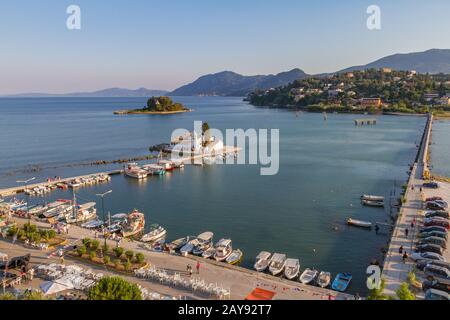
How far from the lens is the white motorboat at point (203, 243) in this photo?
52.9 feet

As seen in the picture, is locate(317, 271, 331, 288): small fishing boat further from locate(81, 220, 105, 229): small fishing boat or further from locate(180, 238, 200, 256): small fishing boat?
locate(81, 220, 105, 229): small fishing boat

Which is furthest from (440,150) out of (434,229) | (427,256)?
(427,256)

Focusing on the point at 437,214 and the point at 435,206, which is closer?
the point at 437,214

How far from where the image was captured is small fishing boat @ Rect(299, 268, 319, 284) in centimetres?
1359

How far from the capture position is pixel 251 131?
198 feet

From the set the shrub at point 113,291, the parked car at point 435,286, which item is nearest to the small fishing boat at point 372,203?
the parked car at point 435,286

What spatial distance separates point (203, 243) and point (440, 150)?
3491 cm

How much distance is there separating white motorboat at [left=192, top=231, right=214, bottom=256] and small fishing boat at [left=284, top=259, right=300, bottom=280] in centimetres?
367

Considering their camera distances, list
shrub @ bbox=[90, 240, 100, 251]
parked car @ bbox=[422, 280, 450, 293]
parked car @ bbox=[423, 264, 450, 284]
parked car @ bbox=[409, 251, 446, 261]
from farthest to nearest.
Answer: shrub @ bbox=[90, 240, 100, 251]
parked car @ bbox=[409, 251, 446, 261]
parked car @ bbox=[423, 264, 450, 284]
parked car @ bbox=[422, 280, 450, 293]

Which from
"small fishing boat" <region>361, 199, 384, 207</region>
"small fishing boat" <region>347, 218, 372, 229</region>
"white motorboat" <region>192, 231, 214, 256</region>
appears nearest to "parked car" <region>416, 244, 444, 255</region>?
"small fishing boat" <region>347, 218, 372, 229</region>

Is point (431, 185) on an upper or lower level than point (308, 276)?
upper

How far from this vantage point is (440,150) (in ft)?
135

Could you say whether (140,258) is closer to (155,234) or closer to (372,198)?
(155,234)
